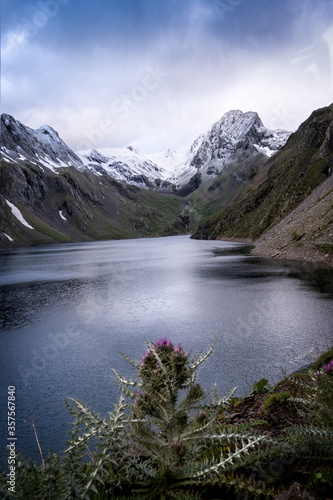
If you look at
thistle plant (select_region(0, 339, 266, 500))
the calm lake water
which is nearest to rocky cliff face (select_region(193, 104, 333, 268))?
the calm lake water

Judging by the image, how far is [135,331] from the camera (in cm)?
2189

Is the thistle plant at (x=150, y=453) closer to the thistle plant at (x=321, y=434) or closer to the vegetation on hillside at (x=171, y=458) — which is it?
the vegetation on hillside at (x=171, y=458)

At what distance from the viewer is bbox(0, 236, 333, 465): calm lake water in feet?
43.8

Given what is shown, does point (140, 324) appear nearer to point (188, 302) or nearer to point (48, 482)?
point (188, 302)

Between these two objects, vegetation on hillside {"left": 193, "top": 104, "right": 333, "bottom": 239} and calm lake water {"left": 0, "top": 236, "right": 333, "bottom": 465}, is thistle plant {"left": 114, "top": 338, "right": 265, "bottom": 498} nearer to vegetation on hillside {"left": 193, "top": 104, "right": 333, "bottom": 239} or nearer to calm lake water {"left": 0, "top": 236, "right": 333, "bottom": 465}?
calm lake water {"left": 0, "top": 236, "right": 333, "bottom": 465}

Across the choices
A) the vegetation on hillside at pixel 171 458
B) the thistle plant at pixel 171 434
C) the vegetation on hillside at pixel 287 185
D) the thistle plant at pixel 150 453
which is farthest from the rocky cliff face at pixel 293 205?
the thistle plant at pixel 150 453

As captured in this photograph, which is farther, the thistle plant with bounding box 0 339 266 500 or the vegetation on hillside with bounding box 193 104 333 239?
the vegetation on hillside with bounding box 193 104 333 239

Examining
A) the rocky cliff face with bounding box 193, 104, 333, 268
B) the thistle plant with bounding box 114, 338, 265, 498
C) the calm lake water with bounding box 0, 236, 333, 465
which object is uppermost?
the rocky cliff face with bounding box 193, 104, 333, 268

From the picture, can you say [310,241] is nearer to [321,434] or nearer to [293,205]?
[293,205]

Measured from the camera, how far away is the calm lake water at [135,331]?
525 inches

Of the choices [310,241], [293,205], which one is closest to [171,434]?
[310,241]

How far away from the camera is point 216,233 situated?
165 m

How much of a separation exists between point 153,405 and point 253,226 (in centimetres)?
12482

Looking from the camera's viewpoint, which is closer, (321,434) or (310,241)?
(321,434)
